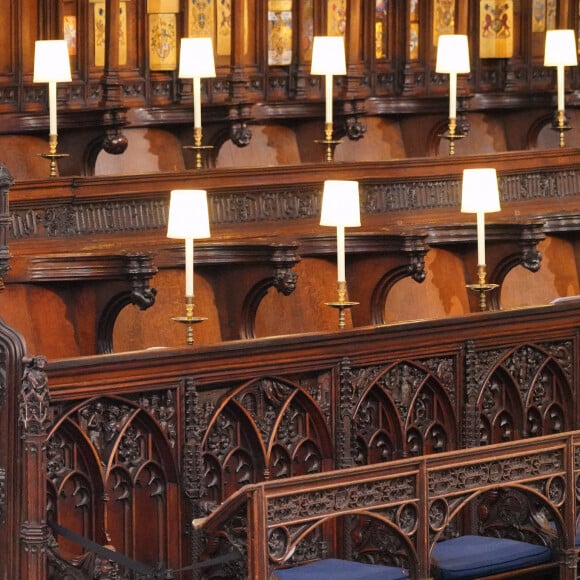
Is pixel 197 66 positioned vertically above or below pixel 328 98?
above

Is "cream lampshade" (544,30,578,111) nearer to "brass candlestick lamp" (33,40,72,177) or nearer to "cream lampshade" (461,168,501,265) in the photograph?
"cream lampshade" (461,168,501,265)

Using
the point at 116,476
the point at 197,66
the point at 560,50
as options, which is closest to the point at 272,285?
the point at 197,66

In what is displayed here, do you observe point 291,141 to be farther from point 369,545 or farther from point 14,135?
point 369,545

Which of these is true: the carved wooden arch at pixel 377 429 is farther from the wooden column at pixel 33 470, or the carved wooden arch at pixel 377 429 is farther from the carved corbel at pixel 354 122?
the carved corbel at pixel 354 122

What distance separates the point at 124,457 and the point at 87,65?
397 centimetres

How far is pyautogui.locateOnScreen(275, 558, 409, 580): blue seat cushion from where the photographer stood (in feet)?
23.1

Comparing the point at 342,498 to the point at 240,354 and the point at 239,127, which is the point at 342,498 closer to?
the point at 240,354

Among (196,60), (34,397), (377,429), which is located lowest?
(377,429)

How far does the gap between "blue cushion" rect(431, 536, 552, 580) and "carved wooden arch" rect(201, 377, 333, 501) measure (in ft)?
2.10

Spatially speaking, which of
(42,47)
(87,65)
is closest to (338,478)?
(42,47)

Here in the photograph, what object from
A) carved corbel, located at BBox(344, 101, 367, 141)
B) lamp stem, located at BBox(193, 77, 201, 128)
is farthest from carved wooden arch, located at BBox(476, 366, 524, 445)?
carved corbel, located at BBox(344, 101, 367, 141)

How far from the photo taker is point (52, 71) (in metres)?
9.73

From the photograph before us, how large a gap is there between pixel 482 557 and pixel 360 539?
0.56 meters

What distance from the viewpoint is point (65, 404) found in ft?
23.3
